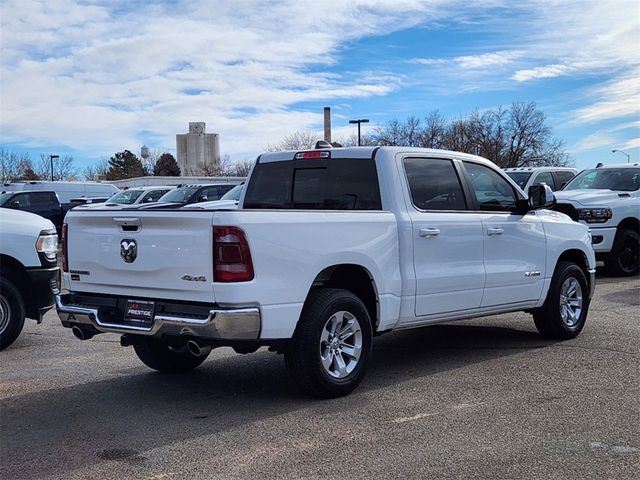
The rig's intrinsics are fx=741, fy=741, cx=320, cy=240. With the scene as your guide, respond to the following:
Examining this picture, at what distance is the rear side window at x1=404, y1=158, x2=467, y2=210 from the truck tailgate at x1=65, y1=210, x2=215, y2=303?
2.17 metres

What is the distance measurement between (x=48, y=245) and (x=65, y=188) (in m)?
20.4

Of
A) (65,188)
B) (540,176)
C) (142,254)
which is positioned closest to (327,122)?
(65,188)

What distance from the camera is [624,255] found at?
523 inches

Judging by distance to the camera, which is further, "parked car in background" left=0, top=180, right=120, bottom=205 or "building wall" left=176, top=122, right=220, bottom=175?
"building wall" left=176, top=122, right=220, bottom=175

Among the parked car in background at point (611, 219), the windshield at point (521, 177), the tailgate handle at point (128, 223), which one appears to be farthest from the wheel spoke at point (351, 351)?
the windshield at point (521, 177)

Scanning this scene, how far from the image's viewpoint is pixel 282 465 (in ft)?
14.5

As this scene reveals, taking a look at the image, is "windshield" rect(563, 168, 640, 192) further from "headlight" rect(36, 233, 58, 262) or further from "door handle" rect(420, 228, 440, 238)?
"headlight" rect(36, 233, 58, 262)

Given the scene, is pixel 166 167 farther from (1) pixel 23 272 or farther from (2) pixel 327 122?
(1) pixel 23 272

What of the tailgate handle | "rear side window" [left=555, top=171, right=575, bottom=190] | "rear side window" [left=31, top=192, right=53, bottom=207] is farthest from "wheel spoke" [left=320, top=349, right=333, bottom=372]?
"rear side window" [left=31, top=192, right=53, bottom=207]

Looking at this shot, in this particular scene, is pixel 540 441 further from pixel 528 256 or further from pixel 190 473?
pixel 528 256

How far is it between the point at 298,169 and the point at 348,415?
2571 millimetres

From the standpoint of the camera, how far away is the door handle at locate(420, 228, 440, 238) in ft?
20.8

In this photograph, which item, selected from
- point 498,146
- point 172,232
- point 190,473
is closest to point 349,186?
point 172,232

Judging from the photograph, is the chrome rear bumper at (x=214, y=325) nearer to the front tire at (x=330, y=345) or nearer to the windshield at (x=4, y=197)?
the front tire at (x=330, y=345)
